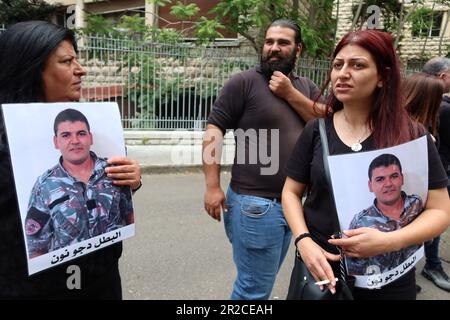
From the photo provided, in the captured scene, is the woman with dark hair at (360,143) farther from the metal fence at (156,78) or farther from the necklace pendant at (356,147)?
the metal fence at (156,78)

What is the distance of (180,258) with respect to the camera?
379 centimetres

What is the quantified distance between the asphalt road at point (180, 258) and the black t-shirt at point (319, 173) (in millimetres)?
1726

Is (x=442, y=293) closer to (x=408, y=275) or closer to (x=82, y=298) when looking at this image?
(x=408, y=275)

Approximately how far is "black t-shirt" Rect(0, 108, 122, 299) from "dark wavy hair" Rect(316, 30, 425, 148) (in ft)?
3.80

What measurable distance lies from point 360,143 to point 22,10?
422 inches

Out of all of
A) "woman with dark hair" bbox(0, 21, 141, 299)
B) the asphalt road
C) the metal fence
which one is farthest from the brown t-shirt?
the metal fence

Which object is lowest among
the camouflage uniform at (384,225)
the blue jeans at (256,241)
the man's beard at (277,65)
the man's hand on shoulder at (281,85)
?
the blue jeans at (256,241)

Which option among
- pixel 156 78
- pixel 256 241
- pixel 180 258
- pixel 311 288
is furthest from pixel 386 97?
pixel 156 78

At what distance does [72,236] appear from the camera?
1322mm

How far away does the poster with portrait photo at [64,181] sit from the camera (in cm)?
124

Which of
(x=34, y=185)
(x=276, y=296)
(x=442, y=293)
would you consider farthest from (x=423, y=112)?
(x=34, y=185)

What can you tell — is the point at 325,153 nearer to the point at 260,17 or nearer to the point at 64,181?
the point at 64,181

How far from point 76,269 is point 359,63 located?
129 cm

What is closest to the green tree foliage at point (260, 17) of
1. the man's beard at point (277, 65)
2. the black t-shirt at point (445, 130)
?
the black t-shirt at point (445, 130)
